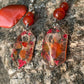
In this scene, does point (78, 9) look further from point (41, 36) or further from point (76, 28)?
point (41, 36)

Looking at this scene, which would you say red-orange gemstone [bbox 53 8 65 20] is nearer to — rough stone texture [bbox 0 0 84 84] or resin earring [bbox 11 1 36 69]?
rough stone texture [bbox 0 0 84 84]

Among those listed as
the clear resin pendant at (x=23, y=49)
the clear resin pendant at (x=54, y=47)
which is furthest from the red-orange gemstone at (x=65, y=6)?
the clear resin pendant at (x=23, y=49)

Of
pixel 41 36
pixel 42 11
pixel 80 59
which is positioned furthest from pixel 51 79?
pixel 42 11

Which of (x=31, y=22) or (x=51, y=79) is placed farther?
(x=31, y=22)

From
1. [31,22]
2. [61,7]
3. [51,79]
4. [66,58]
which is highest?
[61,7]

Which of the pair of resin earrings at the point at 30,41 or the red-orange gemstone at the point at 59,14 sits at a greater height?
the red-orange gemstone at the point at 59,14

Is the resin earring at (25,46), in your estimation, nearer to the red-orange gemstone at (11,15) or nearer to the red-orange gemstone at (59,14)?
the red-orange gemstone at (11,15)

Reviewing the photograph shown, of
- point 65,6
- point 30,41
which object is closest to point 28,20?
point 30,41
